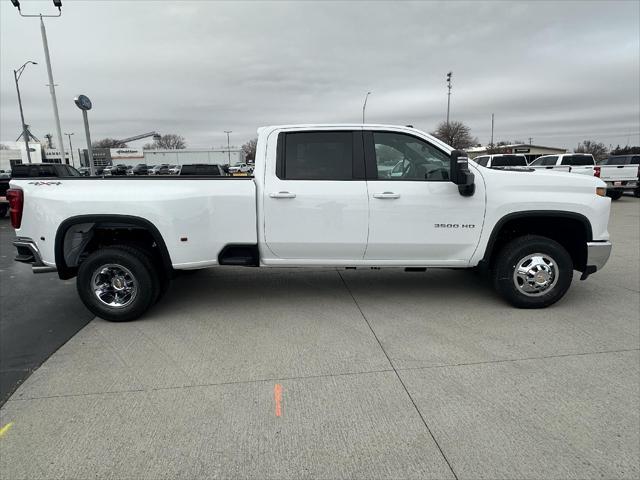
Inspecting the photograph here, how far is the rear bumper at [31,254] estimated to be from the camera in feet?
13.9

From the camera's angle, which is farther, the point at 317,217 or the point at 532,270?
the point at 532,270

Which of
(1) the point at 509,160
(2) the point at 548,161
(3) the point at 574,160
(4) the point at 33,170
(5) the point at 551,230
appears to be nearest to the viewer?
(5) the point at 551,230

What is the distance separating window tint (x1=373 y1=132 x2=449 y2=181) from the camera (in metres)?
4.42

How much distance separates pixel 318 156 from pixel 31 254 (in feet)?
10.2

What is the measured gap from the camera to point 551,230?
476 centimetres

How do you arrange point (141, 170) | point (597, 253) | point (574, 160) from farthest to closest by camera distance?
point (141, 170) < point (574, 160) < point (597, 253)

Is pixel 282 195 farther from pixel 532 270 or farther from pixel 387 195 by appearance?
pixel 532 270

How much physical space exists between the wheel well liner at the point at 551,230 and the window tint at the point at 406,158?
35.4 inches

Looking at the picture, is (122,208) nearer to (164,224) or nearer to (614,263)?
(164,224)

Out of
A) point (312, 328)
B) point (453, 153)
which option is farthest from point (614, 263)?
point (312, 328)

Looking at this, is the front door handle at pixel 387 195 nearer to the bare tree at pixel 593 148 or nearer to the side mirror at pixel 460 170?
the side mirror at pixel 460 170

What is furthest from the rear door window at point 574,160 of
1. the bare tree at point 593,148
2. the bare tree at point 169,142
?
the bare tree at point 169,142

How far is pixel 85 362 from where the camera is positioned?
11.6 ft

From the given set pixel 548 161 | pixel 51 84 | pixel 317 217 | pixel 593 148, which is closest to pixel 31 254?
pixel 317 217
